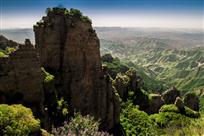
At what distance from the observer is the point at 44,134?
60.4 metres

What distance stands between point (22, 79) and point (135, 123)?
163 feet

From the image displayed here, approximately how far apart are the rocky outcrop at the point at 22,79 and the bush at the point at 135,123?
38812mm

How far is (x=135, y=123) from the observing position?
109 meters

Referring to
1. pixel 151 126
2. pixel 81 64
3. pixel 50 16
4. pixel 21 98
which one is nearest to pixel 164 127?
pixel 151 126

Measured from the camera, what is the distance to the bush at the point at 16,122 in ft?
184

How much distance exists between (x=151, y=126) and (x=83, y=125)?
44340 mm

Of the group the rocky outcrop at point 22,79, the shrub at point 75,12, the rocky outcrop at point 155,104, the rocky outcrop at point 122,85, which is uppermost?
the shrub at point 75,12

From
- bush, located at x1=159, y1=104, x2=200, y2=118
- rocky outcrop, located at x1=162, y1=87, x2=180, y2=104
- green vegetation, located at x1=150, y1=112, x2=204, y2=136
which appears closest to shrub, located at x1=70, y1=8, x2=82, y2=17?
green vegetation, located at x1=150, y1=112, x2=204, y2=136

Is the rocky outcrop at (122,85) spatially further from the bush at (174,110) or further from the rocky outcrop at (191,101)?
the rocky outcrop at (191,101)

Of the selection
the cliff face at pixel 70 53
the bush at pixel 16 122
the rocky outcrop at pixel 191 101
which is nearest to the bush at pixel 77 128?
the bush at pixel 16 122

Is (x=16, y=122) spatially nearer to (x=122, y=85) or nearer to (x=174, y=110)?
(x=122, y=85)

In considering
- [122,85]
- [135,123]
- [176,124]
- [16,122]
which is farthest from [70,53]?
[176,124]

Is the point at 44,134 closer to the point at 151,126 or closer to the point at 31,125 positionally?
A: the point at 31,125

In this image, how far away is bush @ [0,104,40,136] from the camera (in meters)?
56.1
